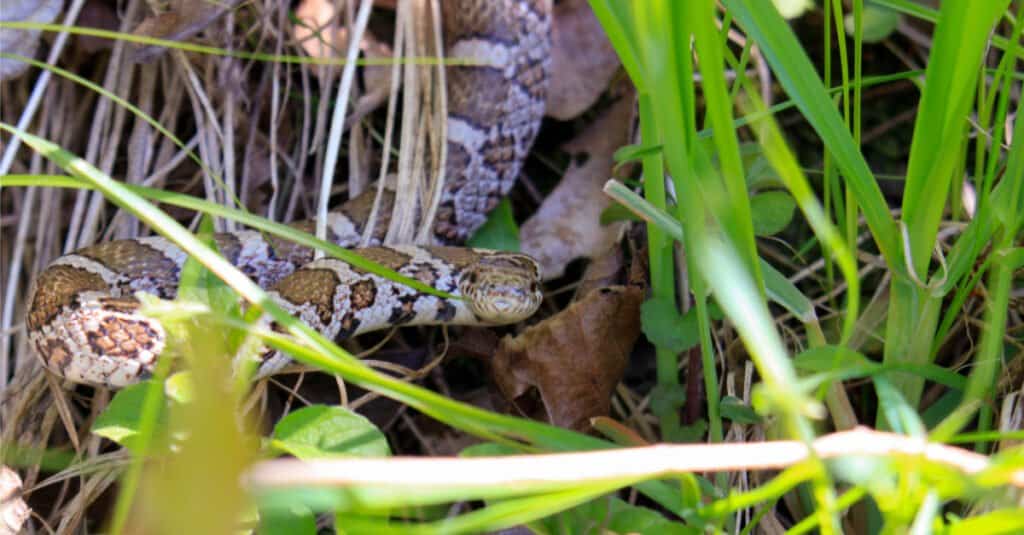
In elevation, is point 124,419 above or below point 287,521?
above

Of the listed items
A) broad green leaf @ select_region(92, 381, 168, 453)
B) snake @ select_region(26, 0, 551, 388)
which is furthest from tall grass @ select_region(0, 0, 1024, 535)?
snake @ select_region(26, 0, 551, 388)

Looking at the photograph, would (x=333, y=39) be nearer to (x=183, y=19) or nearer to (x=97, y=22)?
(x=183, y=19)

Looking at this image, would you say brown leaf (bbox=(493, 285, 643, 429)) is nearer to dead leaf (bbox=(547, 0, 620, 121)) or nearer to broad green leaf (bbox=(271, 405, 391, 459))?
broad green leaf (bbox=(271, 405, 391, 459))

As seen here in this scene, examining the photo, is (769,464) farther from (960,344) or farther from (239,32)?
(239,32)

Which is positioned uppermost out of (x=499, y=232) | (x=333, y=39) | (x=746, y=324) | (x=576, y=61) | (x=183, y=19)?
(x=183, y=19)

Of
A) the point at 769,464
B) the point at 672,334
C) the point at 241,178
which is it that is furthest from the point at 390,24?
the point at 769,464

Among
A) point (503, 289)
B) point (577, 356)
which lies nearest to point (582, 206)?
point (503, 289)
